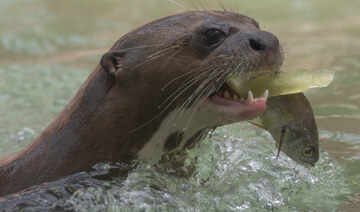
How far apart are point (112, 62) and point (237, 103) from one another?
67 cm

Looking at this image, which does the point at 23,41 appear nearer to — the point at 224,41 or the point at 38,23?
the point at 38,23

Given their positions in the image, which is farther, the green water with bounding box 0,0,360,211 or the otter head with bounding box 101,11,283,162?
the green water with bounding box 0,0,360,211

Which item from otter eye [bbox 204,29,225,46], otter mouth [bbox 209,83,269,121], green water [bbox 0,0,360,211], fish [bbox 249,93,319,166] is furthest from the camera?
green water [bbox 0,0,360,211]

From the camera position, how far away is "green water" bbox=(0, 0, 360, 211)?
389 centimetres

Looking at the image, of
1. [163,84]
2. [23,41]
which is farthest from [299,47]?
[163,84]

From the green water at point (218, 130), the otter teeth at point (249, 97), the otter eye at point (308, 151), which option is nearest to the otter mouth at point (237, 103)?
the otter teeth at point (249, 97)

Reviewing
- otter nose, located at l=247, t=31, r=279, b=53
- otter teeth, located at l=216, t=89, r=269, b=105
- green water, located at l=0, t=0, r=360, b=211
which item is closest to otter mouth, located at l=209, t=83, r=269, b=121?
otter teeth, located at l=216, t=89, r=269, b=105

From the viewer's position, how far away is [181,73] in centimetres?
351

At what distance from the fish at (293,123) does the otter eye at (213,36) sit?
454 mm

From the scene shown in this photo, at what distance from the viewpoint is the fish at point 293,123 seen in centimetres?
373

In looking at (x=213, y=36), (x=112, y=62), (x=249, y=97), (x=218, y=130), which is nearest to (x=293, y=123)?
(x=249, y=97)

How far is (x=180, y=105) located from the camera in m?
3.54

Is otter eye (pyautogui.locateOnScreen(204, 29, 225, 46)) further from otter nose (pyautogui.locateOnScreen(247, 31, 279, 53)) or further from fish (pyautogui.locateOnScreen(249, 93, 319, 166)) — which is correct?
fish (pyautogui.locateOnScreen(249, 93, 319, 166))

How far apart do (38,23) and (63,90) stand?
266cm
